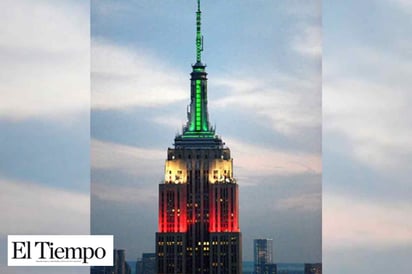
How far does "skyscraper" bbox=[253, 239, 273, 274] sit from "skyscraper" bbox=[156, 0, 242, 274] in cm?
37

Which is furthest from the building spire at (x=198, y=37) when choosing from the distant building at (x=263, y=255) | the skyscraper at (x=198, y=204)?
the distant building at (x=263, y=255)

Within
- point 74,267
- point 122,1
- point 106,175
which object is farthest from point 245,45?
point 74,267

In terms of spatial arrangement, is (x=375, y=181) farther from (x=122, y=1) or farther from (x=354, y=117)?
(x=122, y=1)

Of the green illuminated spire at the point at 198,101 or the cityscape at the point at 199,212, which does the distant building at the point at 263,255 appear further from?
the green illuminated spire at the point at 198,101

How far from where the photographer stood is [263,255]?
9625 mm

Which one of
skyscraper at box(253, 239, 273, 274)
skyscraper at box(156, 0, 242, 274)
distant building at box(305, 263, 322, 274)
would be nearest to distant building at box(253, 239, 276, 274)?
skyscraper at box(253, 239, 273, 274)

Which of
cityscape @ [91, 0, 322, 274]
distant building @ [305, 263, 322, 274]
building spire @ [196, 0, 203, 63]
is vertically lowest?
distant building @ [305, 263, 322, 274]

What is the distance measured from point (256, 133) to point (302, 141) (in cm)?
Answer: 51

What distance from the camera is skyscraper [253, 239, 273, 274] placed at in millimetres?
9508

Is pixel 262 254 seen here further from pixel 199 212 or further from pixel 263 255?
pixel 199 212

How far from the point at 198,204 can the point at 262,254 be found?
197 cm

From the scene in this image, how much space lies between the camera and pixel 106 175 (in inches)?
366

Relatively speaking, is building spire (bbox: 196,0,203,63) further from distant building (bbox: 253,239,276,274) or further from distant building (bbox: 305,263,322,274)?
distant building (bbox: 305,263,322,274)

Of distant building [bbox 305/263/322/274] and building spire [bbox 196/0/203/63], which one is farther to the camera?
building spire [bbox 196/0/203/63]
